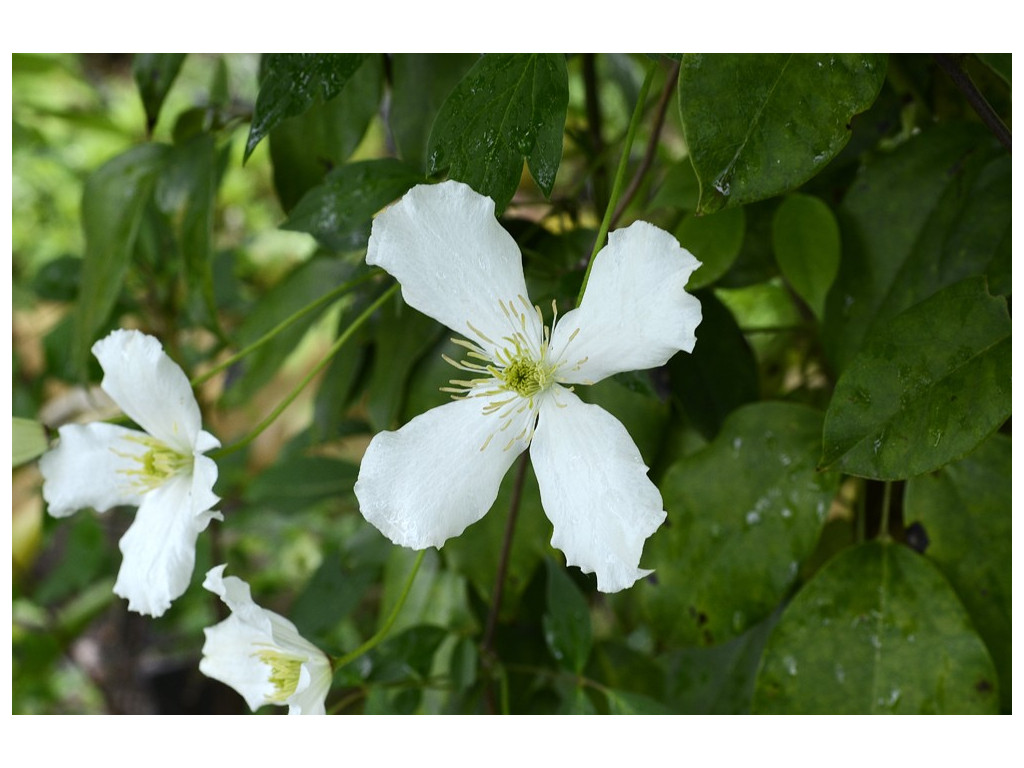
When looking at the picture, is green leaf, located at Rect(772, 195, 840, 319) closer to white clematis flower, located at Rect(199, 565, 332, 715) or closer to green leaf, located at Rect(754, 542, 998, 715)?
green leaf, located at Rect(754, 542, 998, 715)

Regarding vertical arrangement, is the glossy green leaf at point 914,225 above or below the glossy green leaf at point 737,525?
above

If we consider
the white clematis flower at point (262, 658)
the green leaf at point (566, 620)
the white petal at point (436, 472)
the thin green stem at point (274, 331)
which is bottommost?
the green leaf at point (566, 620)

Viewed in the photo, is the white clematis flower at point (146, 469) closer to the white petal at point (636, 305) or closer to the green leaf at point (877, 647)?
the white petal at point (636, 305)

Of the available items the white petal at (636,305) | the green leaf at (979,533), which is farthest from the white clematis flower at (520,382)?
the green leaf at (979,533)

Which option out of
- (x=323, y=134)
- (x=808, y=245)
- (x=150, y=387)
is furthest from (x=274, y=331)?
(x=808, y=245)

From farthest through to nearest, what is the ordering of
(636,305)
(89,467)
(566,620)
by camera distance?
(566,620), (89,467), (636,305)

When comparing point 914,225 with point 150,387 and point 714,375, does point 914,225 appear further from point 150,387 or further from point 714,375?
point 150,387

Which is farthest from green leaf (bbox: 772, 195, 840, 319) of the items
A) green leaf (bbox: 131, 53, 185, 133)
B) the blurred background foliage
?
green leaf (bbox: 131, 53, 185, 133)

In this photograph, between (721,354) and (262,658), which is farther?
(721,354)
